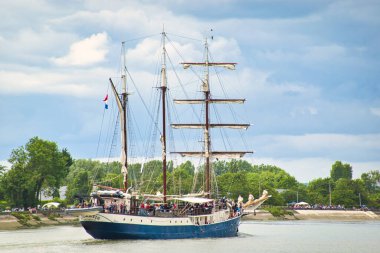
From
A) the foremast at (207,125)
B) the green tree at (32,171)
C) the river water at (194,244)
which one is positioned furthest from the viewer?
the green tree at (32,171)

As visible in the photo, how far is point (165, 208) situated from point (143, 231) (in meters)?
8.92

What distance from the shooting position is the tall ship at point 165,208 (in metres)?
102

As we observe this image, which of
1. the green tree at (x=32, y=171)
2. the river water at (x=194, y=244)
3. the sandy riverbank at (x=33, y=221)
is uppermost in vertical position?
the green tree at (x=32, y=171)

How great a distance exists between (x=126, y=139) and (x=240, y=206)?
27732mm

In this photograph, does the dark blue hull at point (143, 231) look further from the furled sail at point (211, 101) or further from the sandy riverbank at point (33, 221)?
the sandy riverbank at point (33, 221)

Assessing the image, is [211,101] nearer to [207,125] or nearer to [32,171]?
[207,125]

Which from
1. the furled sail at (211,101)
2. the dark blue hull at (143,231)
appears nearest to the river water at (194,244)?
the dark blue hull at (143,231)

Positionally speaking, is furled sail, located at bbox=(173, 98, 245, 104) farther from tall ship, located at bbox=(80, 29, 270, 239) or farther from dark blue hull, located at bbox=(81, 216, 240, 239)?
dark blue hull, located at bbox=(81, 216, 240, 239)

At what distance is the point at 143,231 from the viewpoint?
10300 cm

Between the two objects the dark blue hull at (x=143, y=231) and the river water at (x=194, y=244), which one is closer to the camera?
the river water at (x=194, y=244)

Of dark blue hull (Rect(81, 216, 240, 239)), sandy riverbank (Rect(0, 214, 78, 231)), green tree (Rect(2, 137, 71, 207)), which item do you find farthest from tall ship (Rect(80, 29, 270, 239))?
green tree (Rect(2, 137, 71, 207))

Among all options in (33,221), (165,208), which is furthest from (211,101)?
(33,221)

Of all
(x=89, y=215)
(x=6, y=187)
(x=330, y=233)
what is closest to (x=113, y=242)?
(x=89, y=215)

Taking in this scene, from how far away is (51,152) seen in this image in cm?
19425
